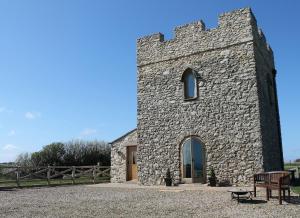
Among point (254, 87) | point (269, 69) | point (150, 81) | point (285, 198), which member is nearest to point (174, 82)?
point (150, 81)

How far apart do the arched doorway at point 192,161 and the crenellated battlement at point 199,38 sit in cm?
396

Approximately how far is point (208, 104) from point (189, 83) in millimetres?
1384

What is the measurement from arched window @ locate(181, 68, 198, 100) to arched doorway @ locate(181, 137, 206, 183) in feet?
6.15

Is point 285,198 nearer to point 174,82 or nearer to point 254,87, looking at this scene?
point 254,87

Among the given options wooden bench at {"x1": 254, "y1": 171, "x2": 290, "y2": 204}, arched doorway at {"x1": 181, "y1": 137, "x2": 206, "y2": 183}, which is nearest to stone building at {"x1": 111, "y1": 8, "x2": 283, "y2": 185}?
arched doorway at {"x1": 181, "y1": 137, "x2": 206, "y2": 183}

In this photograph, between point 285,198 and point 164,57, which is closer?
point 285,198

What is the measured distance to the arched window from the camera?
48.5 ft

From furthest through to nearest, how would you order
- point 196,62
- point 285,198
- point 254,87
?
point 196,62 < point 254,87 < point 285,198

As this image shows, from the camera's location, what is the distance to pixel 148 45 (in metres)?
16.3

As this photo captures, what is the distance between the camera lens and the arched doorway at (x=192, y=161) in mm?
14211

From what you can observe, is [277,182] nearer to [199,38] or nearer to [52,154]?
[199,38]

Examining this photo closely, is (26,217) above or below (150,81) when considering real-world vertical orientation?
below

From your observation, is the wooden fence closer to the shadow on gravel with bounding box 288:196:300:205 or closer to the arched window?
the arched window

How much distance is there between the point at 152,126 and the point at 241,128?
13.4 ft
